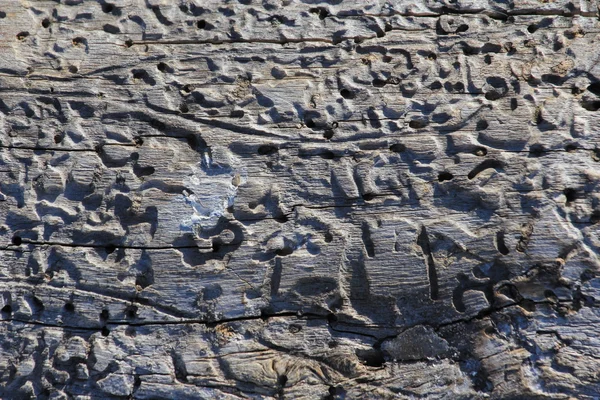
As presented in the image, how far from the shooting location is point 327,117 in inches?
115

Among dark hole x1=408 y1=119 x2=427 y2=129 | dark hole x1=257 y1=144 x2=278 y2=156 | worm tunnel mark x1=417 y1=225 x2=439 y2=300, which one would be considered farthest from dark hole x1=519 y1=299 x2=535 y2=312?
dark hole x1=257 y1=144 x2=278 y2=156

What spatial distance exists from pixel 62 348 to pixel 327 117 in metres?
1.84

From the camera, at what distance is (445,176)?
2852 mm

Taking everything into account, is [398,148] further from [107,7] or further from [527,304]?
[107,7]

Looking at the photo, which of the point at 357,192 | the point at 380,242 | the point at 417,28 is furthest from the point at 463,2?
the point at 380,242

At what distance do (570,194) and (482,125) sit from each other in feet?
1.86

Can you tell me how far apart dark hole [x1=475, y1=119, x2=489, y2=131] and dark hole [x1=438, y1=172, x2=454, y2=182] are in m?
0.30

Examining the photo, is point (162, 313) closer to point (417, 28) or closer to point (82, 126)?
point (82, 126)

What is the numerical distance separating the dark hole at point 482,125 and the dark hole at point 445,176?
299 mm

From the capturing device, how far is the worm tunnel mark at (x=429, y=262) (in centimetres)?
275

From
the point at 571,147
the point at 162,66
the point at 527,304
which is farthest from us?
the point at 162,66

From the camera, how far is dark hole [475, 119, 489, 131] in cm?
287

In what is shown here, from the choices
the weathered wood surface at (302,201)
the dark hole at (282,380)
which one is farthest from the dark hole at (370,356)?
the dark hole at (282,380)

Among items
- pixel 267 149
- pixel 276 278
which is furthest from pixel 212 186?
pixel 276 278
